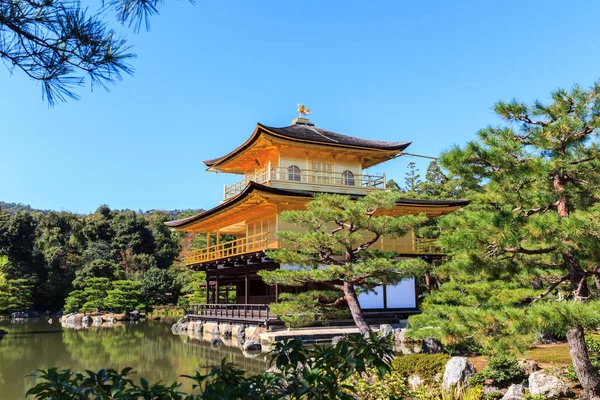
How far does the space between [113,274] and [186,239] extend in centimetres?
972

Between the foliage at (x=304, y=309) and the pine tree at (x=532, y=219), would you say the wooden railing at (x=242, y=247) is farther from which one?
the pine tree at (x=532, y=219)

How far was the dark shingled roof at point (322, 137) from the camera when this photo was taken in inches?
663

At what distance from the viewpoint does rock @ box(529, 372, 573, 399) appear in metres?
5.58

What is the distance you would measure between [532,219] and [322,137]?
13.6 metres

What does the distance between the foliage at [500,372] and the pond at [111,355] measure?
413 centimetres

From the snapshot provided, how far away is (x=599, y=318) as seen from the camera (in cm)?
439

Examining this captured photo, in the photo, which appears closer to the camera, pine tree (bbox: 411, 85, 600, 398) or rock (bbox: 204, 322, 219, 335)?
pine tree (bbox: 411, 85, 600, 398)

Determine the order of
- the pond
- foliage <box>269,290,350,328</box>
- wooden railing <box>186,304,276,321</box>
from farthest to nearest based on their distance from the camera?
wooden railing <box>186,304,276,321</box> < foliage <box>269,290,350,328</box> < the pond

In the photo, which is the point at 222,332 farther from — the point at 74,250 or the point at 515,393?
the point at 74,250

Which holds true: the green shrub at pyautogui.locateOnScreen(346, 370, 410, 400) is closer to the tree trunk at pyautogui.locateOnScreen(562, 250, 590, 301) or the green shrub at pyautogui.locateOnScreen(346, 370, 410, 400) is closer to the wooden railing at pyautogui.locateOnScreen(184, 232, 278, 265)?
the tree trunk at pyautogui.locateOnScreen(562, 250, 590, 301)

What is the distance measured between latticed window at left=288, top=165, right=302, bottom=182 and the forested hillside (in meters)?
14.8

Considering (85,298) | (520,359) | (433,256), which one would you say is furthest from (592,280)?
(85,298)

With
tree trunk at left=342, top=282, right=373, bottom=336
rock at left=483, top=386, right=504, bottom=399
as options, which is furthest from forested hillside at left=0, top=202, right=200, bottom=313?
rock at left=483, top=386, right=504, bottom=399

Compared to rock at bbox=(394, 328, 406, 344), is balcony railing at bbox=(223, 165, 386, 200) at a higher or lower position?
higher
